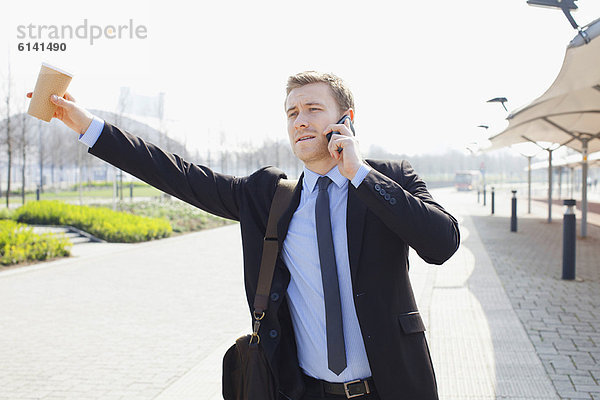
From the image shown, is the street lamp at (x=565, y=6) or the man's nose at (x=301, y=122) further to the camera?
the street lamp at (x=565, y=6)

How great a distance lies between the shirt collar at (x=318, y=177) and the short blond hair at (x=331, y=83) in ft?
0.76

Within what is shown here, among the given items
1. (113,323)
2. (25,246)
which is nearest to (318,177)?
(113,323)

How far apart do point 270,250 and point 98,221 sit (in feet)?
47.5

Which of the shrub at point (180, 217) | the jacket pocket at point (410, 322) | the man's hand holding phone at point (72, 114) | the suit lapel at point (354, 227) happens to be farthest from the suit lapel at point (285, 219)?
the shrub at point (180, 217)

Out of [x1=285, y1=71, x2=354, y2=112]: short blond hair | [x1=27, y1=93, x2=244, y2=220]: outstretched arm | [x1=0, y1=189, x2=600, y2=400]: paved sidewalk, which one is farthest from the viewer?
[x1=0, y1=189, x2=600, y2=400]: paved sidewalk

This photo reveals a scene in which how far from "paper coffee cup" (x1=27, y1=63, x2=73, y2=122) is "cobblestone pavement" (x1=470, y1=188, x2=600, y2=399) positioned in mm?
4055

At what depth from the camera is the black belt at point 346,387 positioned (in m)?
1.92

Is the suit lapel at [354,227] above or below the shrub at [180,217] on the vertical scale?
above

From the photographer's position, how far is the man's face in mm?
1940

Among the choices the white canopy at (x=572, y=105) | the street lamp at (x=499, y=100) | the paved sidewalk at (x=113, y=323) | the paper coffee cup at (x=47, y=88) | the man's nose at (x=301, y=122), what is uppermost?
the street lamp at (x=499, y=100)

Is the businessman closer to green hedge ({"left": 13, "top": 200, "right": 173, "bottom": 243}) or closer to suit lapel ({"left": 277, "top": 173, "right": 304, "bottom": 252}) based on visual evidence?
suit lapel ({"left": 277, "top": 173, "right": 304, "bottom": 252})

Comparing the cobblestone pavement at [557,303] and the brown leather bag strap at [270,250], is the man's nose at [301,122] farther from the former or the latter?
the cobblestone pavement at [557,303]

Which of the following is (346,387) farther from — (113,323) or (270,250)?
(113,323)

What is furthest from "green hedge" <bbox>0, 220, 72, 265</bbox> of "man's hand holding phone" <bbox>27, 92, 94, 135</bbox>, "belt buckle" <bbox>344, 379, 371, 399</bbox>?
"belt buckle" <bbox>344, 379, 371, 399</bbox>
